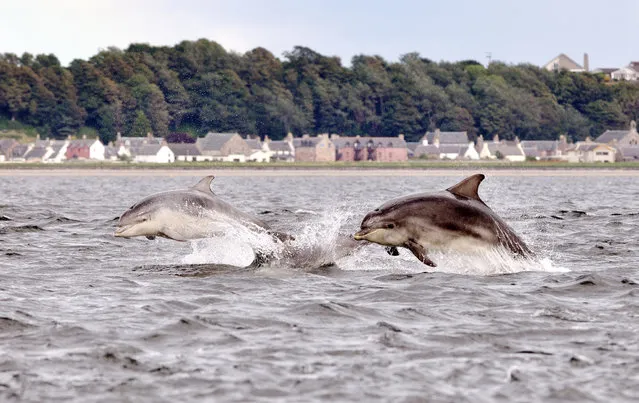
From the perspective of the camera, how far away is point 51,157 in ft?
617

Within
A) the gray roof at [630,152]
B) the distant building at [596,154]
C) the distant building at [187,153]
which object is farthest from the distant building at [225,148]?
the gray roof at [630,152]

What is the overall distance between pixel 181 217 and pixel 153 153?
16929 cm

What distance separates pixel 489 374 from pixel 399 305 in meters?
4.39

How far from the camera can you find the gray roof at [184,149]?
196 metres

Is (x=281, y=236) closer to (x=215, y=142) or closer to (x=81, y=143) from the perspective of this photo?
(x=215, y=142)

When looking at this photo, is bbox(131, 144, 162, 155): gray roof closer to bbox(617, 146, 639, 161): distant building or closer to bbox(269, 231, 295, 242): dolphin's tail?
bbox(617, 146, 639, 161): distant building

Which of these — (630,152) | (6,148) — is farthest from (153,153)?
(630,152)

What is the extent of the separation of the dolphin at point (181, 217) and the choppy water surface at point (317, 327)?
73 centimetres

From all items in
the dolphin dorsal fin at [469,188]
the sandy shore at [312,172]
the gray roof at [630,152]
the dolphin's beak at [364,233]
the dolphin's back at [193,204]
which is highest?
the dolphin dorsal fin at [469,188]

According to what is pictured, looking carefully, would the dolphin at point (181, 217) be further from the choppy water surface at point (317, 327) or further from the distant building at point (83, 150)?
the distant building at point (83, 150)

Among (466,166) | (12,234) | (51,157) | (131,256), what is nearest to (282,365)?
(131,256)

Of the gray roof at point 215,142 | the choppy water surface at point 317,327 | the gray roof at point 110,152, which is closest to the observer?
the choppy water surface at point 317,327

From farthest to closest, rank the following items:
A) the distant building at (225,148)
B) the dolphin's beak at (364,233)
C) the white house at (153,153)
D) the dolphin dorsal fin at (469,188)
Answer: the distant building at (225,148) < the white house at (153,153) < the dolphin dorsal fin at (469,188) < the dolphin's beak at (364,233)

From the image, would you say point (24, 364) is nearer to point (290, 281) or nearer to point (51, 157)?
point (290, 281)
